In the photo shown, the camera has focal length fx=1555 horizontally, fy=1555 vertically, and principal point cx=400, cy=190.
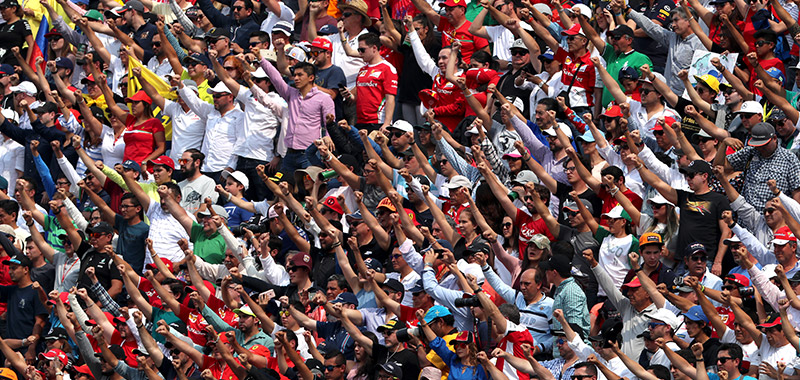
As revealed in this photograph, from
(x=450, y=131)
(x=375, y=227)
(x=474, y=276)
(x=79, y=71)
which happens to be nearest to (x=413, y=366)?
(x=474, y=276)

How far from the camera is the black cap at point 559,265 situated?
533 inches

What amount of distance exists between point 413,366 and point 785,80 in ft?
17.7

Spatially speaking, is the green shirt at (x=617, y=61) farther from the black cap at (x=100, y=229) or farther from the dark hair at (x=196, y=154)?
the black cap at (x=100, y=229)

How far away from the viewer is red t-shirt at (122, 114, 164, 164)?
1830cm

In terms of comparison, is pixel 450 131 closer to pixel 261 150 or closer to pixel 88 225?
pixel 261 150

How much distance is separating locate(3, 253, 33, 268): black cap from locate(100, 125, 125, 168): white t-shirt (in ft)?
7.10

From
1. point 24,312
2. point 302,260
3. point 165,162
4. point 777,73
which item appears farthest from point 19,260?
point 777,73

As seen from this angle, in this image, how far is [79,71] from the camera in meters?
21.0

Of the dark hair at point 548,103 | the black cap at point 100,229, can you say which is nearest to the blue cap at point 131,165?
the black cap at point 100,229

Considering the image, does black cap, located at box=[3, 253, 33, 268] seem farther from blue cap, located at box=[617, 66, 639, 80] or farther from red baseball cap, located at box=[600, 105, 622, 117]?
blue cap, located at box=[617, 66, 639, 80]

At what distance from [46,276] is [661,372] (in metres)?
7.46

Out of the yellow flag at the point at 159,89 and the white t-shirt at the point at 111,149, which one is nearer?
the white t-shirt at the point at 111,149

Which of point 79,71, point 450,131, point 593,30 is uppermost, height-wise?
point 593,30

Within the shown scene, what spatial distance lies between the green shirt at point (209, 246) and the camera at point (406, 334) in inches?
136
